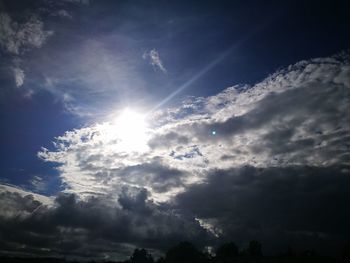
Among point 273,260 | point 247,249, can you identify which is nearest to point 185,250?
point 247,249

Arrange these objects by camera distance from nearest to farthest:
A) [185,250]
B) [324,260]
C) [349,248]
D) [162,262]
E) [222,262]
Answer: [324,260], [222,262], [349,248], [162,262], [185,250]

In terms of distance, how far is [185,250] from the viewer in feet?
631

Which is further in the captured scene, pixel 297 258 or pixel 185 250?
pixel 185 250

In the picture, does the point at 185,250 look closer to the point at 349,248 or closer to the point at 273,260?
the point at 349,248

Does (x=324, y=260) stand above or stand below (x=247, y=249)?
below

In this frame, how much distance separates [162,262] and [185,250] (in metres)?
22.6

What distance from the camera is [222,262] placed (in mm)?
93312

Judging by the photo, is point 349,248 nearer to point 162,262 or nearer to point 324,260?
point 324,260

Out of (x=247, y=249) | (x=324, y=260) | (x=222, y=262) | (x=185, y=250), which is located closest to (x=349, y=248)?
(x=324, y=260)

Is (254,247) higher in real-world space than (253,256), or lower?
higher

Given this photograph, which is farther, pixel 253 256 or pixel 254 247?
pixel 254 247

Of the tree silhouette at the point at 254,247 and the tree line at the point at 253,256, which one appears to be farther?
the tree silhouette at the point at 254,247

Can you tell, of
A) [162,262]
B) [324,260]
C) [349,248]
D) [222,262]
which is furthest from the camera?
[162,262]

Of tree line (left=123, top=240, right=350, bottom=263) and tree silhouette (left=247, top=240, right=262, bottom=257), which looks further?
tree silhouette (left=247, top=240, right=262, bottom=257)
